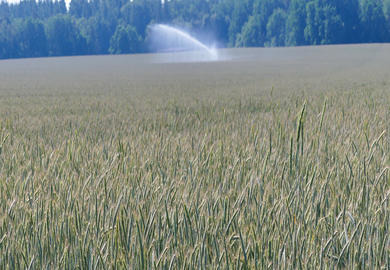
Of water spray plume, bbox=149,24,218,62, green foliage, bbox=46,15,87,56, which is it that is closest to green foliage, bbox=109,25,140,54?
water spray plume, bbox=149,24,218,62

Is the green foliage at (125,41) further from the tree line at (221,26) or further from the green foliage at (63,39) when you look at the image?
the green foliage at (63,39)

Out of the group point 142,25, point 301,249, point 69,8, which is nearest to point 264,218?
point 301,249

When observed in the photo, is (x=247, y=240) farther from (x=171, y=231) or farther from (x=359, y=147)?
(x=359, y=147)

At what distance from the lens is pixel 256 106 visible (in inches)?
315

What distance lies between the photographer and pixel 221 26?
88.5 metres

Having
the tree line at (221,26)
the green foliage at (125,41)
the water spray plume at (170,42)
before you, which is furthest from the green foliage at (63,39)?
the water spray plume at (170,42)

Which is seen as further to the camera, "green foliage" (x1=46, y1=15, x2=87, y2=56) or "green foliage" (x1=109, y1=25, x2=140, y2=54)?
"green foliage" (x1=46, y1=15, x2=87, y2=56)

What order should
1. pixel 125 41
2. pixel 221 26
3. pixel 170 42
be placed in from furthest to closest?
pixel 221 26
pixel 170 42
pixel 125 41

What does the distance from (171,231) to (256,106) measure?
628cm

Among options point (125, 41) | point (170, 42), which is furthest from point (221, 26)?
point (125, 41)

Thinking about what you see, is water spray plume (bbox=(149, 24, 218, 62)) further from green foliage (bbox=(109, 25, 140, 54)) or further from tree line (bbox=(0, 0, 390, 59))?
green foliage (bbox=(109, 25, 140, 54))

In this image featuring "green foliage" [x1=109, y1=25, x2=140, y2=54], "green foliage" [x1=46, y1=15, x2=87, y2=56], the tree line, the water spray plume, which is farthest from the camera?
"green foliage" [x1=46, y1=15, x2=87, y2=56]

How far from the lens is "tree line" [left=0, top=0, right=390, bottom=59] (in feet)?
218

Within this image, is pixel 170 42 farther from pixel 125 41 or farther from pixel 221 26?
pixel 221 26
